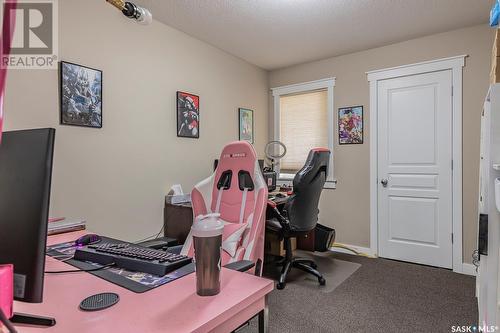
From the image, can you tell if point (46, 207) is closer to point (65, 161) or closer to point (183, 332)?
point (183, 332)

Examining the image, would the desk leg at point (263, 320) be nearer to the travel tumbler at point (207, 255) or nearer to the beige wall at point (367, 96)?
the travel tumbler at point (207, 255)

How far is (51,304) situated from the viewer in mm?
795

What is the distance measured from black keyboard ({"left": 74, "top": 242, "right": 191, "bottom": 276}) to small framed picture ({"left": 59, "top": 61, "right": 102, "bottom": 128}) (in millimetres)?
1331

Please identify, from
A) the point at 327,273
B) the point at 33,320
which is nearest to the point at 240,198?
the point at 33,320

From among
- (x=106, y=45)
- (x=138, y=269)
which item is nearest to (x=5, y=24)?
(x=138, y=269)

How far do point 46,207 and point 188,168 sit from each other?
8.42 ft

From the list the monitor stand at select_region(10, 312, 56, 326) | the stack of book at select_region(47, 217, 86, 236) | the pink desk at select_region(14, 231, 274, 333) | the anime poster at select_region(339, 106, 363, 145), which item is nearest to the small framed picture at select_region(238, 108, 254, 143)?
the anime poster at select_region(339, 106, 363, 145)

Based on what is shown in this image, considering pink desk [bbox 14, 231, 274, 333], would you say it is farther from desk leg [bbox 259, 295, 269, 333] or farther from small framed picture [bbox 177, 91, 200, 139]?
small framed picture [bbox 177, 91, 200, 139]

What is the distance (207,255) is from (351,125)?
3267mm

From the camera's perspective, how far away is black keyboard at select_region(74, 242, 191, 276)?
100 cm

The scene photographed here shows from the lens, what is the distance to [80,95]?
2.19 m

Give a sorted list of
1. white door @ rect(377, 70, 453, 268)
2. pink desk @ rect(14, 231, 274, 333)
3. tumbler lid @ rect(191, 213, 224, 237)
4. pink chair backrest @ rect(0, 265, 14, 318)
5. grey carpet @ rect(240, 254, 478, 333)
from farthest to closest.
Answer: white door @ rect(377, 70, 453, 268) < grey carpet @ rect(240, 254, 478, 333) < tumbler lid @ rect(191, 213, 224, 237) < pink desk @ rect(14, 231, 274, 333) < pink chair backrest @ rect(0, 265, 14, 318)

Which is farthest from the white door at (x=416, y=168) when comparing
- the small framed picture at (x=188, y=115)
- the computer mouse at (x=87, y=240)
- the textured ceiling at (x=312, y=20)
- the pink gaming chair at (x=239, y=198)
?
the computer mouse at (x=87, y=240)

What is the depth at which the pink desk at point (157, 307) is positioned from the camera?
27.0 inches
